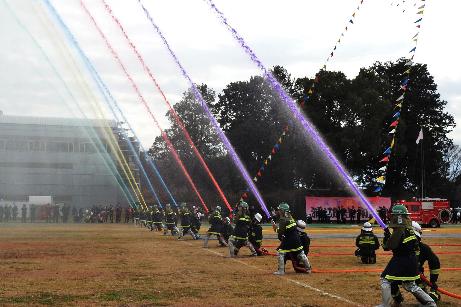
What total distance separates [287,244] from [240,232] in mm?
6175

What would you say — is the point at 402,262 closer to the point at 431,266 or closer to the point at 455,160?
the point at 431,266

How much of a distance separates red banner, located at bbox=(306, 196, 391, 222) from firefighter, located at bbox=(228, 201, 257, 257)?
39985mm

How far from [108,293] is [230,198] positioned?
2273 inches

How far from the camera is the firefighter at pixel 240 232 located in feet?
79.6

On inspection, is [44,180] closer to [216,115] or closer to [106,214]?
[106,214]

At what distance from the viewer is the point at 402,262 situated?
12.2 metres

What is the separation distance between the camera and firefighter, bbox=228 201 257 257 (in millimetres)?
24250

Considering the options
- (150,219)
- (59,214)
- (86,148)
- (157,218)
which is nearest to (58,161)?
(86,148)

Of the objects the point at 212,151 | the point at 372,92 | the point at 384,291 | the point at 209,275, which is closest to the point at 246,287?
the point at 209,275

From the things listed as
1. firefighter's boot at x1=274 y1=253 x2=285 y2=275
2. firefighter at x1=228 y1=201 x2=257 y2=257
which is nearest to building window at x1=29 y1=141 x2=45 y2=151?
firefighter at x1=228 y1=201 x2=257 y2=257

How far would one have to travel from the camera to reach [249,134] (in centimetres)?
7388

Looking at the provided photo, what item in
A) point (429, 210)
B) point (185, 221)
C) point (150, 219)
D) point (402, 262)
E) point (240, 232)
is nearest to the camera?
point (402, 262)

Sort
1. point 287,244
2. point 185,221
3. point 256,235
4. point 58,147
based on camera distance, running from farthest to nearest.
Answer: point 58,147 → point 185,221 → point 256,235 → point 287,244

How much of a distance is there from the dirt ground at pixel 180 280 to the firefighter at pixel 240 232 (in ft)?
2.19
